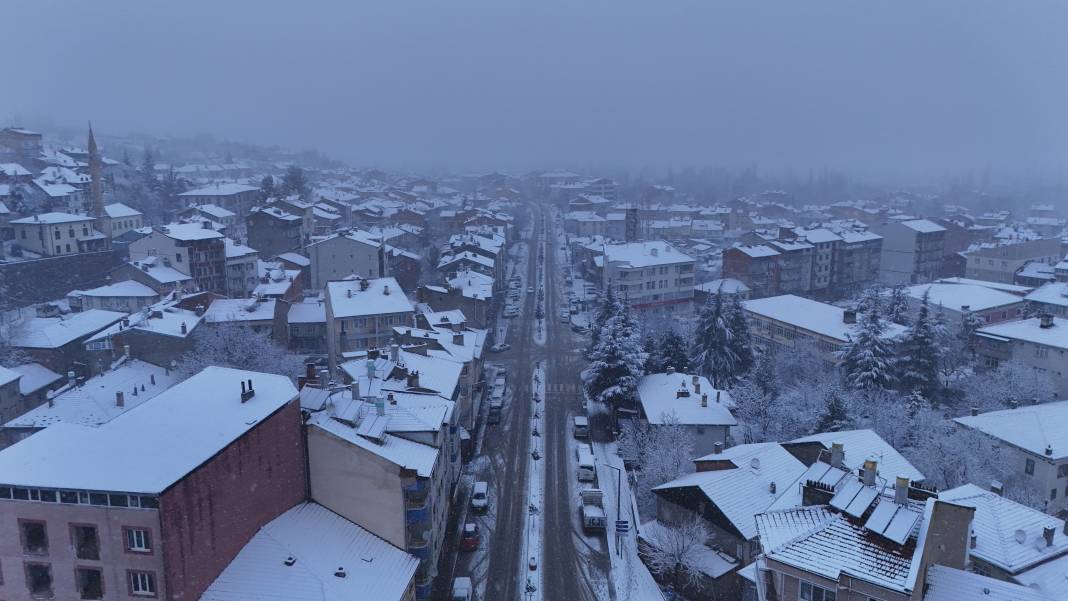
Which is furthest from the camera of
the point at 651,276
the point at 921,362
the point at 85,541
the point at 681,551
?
the point at 651,276

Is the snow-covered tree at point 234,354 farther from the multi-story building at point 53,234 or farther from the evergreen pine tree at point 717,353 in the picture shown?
the multi-story building at point 53,234

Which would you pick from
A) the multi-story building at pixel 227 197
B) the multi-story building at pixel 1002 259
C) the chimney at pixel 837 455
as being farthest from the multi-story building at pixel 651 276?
the multi-story building at pixel 227 197

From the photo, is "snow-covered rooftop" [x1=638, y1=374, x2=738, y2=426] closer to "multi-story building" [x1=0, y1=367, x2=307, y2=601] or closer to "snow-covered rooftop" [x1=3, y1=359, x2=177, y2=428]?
"multi-story building" [x1=0, y1=367, x2=307, y2=601]

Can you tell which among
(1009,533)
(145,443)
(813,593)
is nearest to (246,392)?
(145,443)

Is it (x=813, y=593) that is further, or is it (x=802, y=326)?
(x=802, y=326)

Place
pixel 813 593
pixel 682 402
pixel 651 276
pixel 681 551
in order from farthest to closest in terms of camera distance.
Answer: pixel 651 276 → pixel 682 402 → pixel 681 551 → pixel 813 593

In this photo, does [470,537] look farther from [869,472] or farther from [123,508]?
[869,472]

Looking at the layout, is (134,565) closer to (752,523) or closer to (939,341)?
(752,523)
